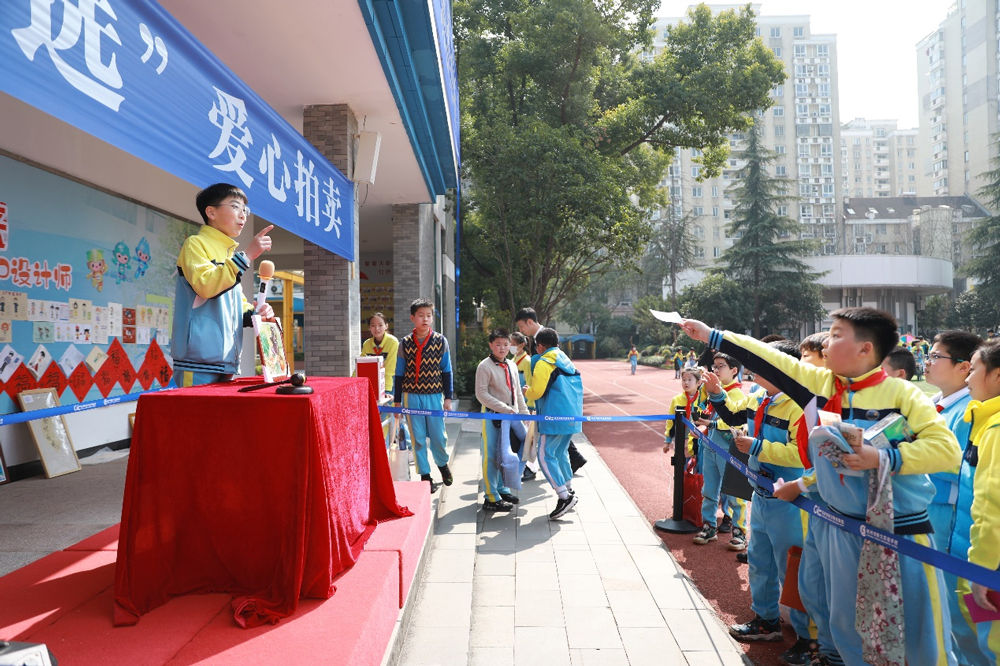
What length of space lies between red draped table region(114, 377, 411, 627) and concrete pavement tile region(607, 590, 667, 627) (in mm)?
2009

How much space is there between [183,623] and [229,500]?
47cm

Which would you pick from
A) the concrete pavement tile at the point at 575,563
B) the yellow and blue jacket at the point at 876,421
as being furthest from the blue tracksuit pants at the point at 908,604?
the concrete pavement tile at the point at 575,563

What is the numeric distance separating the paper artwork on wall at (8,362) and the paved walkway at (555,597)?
14.0 feet

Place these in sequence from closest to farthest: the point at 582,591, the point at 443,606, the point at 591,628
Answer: the point at 591,628, the point at 443,606, the point at 582,591

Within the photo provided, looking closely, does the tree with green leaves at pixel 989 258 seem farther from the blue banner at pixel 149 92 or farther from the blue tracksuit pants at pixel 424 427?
the blue banner at pixel 149 92

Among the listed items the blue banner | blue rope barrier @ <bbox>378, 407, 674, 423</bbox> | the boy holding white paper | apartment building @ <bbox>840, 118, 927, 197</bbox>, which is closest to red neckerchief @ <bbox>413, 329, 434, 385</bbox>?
blue rope barrier @ <bbox>378, 407, 674, 423</bbox>

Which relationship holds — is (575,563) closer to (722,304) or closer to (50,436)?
(50,436)

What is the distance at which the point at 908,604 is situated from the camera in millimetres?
2391

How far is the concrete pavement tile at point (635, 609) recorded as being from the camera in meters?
3.69

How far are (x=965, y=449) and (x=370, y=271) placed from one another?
17.4 meters

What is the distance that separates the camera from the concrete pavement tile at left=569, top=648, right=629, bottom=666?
3.20 meters

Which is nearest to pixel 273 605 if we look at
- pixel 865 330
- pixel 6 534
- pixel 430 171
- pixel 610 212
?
pixel 865 330

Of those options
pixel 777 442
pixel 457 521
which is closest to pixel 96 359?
pixel 457 521

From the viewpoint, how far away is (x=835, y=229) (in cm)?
6650
